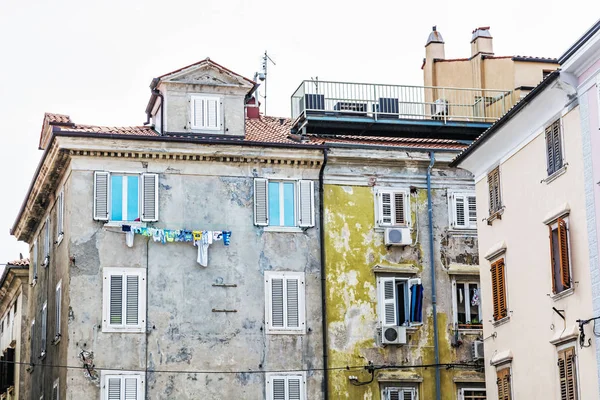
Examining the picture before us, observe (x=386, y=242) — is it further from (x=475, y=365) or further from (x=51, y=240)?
(x=51, y=240)

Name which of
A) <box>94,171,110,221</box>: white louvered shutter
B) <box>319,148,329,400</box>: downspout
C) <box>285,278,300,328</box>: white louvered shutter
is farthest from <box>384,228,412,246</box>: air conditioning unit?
<box>94,171,110,221</box>: white louvered shutter

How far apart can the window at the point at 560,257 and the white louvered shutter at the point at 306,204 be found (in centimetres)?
1261

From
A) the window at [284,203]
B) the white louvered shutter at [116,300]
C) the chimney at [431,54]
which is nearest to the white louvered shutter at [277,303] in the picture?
the window at [284,203]

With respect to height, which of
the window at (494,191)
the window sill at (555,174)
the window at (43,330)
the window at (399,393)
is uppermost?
the window at (494,191)

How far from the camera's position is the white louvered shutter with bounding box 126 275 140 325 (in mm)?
39094

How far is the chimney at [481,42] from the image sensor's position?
168 feet

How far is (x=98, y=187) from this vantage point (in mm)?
39656

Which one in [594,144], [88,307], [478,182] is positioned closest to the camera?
[594,144]

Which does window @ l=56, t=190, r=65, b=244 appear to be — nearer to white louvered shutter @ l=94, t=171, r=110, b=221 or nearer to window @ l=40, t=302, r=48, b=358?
white louvered shutter @ l=94, t=171, r=110, b=221

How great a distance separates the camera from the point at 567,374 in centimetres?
2900

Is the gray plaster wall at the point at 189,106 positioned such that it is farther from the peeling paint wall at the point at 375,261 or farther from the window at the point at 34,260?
the window at the point at 34,260

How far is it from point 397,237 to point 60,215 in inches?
447

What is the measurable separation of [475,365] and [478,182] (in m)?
8.22

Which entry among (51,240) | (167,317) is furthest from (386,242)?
(51,240)
